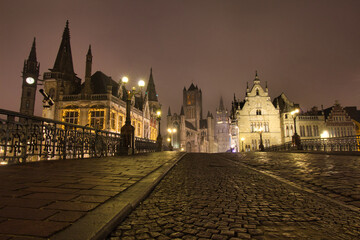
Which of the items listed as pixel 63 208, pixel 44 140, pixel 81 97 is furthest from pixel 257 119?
pixel 63 208

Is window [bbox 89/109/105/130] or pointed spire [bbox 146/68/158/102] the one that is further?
pointed spire [bbox 146/68/158/102]

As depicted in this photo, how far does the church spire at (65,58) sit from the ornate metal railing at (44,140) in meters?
26.8

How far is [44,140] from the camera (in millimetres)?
7359

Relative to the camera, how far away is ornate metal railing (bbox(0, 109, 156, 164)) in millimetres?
5945

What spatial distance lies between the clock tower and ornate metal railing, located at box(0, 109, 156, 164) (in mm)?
62338

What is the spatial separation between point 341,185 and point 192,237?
3.41 metres

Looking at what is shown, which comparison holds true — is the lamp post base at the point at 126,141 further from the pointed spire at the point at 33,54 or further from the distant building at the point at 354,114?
the pointed spire at the point at 33,54

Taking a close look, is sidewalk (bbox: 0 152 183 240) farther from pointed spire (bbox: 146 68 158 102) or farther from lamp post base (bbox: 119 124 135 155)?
pointed spire (bbox: 146 68 158 102)

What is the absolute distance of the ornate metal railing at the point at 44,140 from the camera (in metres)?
5.95

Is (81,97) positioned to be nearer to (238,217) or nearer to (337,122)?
(238,217)

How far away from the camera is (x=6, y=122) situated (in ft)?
19.1

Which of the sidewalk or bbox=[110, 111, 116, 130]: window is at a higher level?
bbox=[110, 111, 116, 130]: window

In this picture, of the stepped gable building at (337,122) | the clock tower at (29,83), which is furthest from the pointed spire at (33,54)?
the stepped gable building at (337,122)

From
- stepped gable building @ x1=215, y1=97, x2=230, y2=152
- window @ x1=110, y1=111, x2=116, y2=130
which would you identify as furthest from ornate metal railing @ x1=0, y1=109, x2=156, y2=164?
stepped gable building @ x1=215, y1=97, x2=230, y2=152
